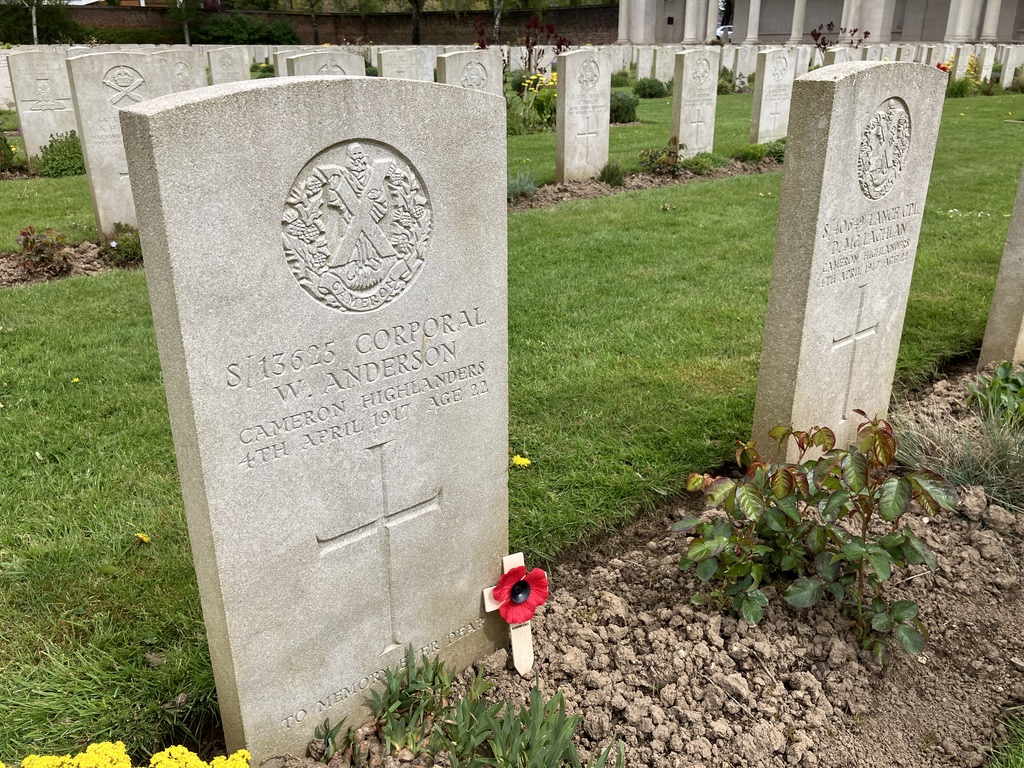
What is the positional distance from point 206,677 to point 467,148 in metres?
1.73

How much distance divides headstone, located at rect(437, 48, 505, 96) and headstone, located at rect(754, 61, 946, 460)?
839 centimetres

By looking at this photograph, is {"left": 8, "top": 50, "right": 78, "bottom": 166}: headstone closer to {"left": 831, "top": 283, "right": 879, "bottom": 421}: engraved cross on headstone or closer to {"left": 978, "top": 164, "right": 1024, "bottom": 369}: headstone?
{"left": 831, "top": 283, "right": 879, "bottom": 421}: engraved cross on headstone

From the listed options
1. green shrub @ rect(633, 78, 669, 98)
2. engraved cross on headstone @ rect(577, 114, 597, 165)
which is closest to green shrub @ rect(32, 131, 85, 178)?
engraved cross on headstone @ rect(577, 114, 597, 165)

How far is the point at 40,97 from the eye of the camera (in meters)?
10.9

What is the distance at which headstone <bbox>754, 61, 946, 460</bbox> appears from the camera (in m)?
3.06

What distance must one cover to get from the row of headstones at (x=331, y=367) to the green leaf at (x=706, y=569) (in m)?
0.64

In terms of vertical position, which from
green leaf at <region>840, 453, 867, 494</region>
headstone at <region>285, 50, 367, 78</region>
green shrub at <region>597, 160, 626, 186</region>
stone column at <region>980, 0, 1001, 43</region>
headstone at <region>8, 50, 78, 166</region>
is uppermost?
stone column at <region>980, 0, 1001, 43</region>

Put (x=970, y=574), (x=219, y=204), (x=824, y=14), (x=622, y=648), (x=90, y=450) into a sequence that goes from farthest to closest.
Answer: (x=824, y=14), (x=90, y=450), (x=970, y=574), (x=622, y=648), (x=219, y=204)

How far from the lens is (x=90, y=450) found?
3793 mm

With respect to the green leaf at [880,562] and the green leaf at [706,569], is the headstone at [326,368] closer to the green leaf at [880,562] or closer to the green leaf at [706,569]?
the green leaf at [706,569]

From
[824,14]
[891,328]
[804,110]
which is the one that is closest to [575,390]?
[891,328]

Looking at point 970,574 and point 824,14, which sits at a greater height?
point 824,14

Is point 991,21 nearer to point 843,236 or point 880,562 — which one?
point 843,236

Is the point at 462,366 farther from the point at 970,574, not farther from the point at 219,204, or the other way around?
the point at 970,574
